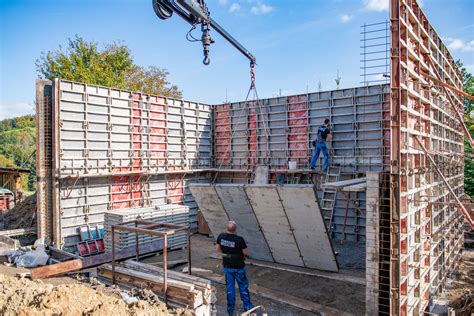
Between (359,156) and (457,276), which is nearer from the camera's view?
(457,276)

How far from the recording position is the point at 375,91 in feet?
46.0

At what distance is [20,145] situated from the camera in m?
55.4

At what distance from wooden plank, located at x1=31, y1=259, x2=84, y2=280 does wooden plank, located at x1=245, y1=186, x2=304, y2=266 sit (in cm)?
483

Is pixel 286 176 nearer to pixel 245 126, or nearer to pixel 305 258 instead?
pixel 245 126

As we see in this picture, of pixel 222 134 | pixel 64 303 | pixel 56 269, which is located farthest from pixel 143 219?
pixel 222 134

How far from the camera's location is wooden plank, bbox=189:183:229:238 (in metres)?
10.4

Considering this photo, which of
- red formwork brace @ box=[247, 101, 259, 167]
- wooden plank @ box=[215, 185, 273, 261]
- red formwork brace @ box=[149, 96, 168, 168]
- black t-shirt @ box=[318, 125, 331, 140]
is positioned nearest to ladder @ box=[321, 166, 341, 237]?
black t-shirt @ box=[318, 125, 331, 140]

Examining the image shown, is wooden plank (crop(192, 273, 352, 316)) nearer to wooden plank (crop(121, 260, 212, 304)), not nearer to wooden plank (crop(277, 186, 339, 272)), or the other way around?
wooden plank (crop(277, 186, 339, 272))

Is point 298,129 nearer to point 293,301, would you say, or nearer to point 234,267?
point 293,301

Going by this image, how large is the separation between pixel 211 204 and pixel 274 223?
2.07 meters

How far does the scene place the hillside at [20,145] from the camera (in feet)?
139

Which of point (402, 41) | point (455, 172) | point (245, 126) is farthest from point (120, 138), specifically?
point (455, 172)

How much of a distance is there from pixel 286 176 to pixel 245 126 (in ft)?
→ 10.3

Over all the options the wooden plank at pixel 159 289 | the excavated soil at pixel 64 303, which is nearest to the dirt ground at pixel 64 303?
the excavated soil at pixel 64 303
